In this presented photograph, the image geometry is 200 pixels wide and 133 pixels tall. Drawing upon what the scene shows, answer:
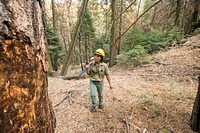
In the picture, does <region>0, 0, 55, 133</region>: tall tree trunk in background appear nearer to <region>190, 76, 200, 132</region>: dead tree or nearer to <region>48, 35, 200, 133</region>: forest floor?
<region>48, 35, 200, 133</region>: forest floor

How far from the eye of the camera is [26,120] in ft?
2.86

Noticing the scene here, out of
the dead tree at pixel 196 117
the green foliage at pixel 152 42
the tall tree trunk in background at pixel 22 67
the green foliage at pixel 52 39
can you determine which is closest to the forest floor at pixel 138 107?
the dead tree at pixel 196 117

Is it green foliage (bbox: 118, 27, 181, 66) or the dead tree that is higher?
green foliage (bbox: 118, 27, 181, 66)

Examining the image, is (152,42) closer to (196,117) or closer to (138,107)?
(138,107)

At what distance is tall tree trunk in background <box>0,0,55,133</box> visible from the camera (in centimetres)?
73

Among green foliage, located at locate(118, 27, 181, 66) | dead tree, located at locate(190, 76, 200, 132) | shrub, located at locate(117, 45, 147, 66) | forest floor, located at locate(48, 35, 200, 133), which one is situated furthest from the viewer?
green foliage, located at locate(118, 27, 181, 66)

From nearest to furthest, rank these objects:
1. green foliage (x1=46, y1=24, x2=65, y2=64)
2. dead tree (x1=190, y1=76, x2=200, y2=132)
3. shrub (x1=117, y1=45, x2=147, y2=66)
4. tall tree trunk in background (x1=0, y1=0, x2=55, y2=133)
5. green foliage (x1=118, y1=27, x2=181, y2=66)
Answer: tall tree trunk in background (x1=0, y1=0, x2=55, y2=133) < dead tree (x1=190, y1=76, x2=200, y2=132) < shrub (x1=117, y1=45, x2=147, y2=66) < green foliage (x1=118, y1=27, x2=181, y2=66) < green foliage (x1=46, y1=24, x2=65, y2=64)

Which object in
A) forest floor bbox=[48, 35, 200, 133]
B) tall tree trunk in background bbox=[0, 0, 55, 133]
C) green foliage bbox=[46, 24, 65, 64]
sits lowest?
forest floor bbox=[48, 35, 200, 133]

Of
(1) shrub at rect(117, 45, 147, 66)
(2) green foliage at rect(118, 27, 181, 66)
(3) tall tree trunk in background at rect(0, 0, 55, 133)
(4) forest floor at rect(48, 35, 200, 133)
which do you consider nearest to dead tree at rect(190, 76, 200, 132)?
(4) forest floor at rect(48, 35, 200, 133)

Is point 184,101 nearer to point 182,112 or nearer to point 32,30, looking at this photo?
point 182,112

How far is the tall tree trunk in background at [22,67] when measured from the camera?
Result: 2.40 ft

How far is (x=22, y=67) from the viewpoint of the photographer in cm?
84

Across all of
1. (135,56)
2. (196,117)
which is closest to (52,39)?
(135,56)

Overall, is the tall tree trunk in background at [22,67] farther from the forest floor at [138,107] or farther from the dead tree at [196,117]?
the dead tree at [196,117]
